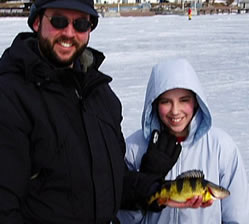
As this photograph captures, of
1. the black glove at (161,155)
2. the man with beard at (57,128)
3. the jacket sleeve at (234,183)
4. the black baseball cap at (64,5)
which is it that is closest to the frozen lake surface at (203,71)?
the jacket sleeve at (234,183)

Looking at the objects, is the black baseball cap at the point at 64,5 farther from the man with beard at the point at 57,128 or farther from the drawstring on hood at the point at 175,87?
the drawstring on hood at the point at 175,87

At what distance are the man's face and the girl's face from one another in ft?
2.23

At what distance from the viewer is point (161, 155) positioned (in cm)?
248

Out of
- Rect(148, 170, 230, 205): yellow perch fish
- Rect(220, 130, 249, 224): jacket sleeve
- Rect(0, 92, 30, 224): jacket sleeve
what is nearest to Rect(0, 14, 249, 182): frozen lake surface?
Rect(220, 130, 249, 224): jacket sleeve

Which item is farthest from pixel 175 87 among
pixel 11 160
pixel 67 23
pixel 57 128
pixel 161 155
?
pixel 11 160

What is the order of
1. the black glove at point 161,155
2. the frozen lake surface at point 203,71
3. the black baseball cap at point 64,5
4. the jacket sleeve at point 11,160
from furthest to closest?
the frozen lake surface at point 203,71 → the black glove at point 161,155 → the black baseball cap at point 64,5 → the jacket sleeve at point 11,160

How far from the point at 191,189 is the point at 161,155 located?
0.32m

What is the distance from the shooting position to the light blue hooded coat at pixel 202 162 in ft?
8.14

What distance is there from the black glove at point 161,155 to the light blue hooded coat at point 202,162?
7 centimetres

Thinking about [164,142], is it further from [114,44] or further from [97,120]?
[114,44]

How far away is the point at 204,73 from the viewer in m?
10.4

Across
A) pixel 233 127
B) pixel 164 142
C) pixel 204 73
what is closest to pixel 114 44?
pixel 204 73

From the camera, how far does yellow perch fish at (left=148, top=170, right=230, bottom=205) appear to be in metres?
2.19

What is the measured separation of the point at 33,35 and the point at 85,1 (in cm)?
28
